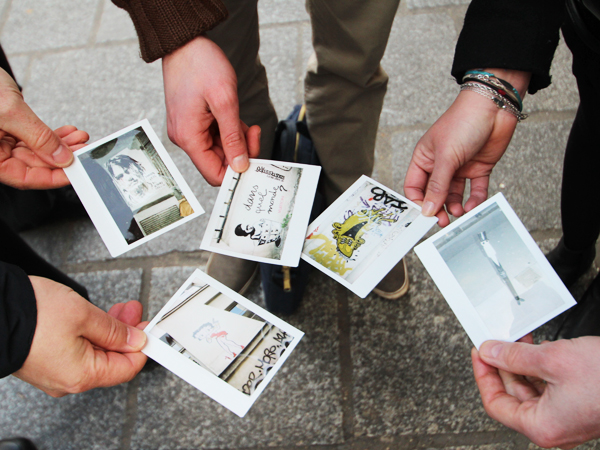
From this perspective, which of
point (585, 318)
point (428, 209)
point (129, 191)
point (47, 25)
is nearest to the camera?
point (428, 209)

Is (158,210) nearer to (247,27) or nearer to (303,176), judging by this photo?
(303,176)

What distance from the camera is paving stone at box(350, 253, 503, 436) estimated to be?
137 cm

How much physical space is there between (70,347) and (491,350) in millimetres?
A: 912

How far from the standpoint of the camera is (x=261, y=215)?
1.21 m

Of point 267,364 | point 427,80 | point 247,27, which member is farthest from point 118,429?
point 427,80

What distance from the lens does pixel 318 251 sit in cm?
119

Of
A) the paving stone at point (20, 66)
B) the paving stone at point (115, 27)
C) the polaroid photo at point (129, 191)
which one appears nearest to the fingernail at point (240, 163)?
the polaroid photo at point (129, 191)

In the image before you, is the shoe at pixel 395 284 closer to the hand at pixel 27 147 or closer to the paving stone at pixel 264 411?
the paving stone at pixel 264 411

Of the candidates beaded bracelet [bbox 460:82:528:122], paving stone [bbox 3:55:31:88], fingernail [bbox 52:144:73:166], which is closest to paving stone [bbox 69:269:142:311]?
fingernail [bbox 52:144:73:166]

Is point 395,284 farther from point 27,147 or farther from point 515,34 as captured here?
point 27,147

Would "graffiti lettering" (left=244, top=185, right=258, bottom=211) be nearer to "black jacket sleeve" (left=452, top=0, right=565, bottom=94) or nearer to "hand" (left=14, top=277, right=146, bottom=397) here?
"hand" (left=14, top=277, right=146, bottom=397)

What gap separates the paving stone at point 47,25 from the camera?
2.29 m

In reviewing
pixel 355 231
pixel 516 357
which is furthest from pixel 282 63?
pixel 516 357

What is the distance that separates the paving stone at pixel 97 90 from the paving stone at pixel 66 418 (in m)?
1.13
